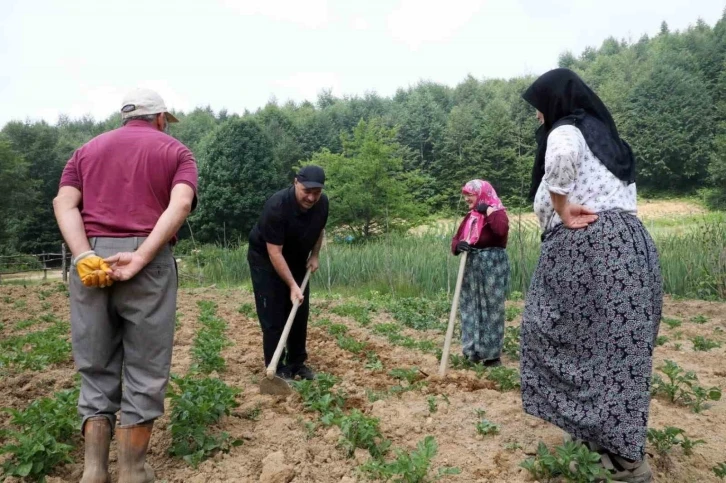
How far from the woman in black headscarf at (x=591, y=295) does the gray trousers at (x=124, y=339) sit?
1.63m

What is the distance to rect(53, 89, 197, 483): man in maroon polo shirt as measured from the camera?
7.88 feet

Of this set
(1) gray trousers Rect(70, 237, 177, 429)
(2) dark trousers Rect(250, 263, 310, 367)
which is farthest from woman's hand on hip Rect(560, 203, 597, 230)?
(2) dark trousers Rect(250, 263, 310, 367)

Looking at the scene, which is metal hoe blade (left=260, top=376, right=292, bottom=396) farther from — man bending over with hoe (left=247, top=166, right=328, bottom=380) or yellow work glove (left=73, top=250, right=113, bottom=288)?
yellow work glove (left=73, top=250, right=113, bottom=288)

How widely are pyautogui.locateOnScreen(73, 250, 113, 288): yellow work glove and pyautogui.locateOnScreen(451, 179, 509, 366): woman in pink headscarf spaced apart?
305 centimetres

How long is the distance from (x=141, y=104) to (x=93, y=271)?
814mm

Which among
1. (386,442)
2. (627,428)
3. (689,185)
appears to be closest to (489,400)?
(386,442)

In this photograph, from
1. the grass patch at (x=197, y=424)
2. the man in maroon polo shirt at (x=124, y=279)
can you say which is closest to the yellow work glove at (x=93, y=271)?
the man in maroon polo shirt at (x=124, y=279)

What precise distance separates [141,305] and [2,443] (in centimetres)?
133

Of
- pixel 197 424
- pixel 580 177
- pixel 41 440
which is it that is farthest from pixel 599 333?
pixel 41 440

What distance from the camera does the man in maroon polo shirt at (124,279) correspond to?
2.40 metres

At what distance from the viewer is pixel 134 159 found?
2.50 meters

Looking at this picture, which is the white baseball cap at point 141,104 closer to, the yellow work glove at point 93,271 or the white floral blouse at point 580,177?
the yellow work glove at point 93,271

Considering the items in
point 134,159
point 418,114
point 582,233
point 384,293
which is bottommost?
point 384,293

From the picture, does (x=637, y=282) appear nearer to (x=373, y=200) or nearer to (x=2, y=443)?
(x=2, y=443)
